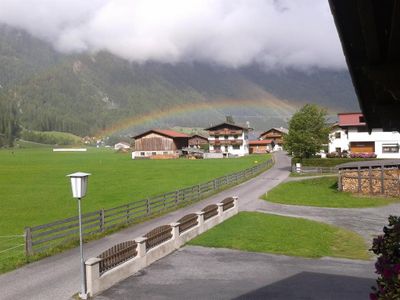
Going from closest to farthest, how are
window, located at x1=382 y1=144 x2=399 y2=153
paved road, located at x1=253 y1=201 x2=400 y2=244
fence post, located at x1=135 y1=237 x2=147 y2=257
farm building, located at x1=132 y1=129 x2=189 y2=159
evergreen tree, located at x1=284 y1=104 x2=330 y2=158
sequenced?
1. fence post, located at x1=135 y1=237 x2=147 y2=257
2. paved road, located at x1=253 y1=201 x2=400 y2=244
3. evergreen tree, located at x1=284 y1=104 x2=330 y2=158
4. window, located at x1=382 y1=144 x2=399 y2=153
5. farm building, located at x1=132 y1=129 x2=189 y2=159

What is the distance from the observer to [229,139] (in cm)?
12925

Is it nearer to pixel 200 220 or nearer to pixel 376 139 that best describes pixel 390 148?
pixel 376 139

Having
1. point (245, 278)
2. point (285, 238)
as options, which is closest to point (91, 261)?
point (245, 278)

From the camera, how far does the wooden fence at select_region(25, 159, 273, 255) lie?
19.7 m

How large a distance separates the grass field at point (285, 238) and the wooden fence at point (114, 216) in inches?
208

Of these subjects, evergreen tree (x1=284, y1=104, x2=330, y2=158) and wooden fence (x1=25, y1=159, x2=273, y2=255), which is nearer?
wooden fence (x1=25, y1=159, x2=273, y2=255)

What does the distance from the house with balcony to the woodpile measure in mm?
84471

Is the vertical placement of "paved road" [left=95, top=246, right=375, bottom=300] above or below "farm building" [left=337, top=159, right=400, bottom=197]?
below

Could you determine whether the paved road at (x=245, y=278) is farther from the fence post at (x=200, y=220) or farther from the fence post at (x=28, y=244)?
the fence post at (x=28, y=244)

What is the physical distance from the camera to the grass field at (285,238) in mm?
20703

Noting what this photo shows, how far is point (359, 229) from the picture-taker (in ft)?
86.5

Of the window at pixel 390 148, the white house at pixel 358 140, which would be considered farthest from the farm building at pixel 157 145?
the window at pixel 390 148

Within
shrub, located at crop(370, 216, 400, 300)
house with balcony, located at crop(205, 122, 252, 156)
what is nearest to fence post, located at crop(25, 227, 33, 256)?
shrub, located at crop(370, 216, 400, 300)

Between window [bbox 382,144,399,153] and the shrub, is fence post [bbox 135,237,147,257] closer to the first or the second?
the shrub
